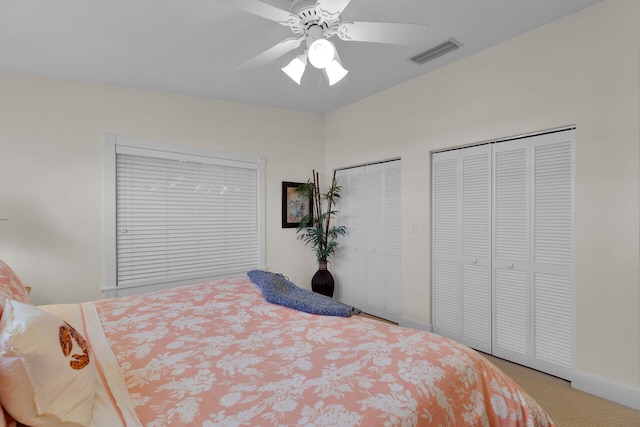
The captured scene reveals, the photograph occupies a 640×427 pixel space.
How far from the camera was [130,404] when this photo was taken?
1.05 m

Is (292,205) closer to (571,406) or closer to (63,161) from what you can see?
(63,161)

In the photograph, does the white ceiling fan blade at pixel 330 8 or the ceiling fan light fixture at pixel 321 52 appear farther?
the ceiling fan light fixture at pixel 321 52

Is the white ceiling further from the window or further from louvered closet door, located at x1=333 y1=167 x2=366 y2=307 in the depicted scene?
louvered closet door, located at x1=333 y1=167 x2=366 y2=307

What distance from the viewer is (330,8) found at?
1.69 meters

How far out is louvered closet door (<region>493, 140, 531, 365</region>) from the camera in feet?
8.67

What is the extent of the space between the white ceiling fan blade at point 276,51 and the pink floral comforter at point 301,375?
5.31 ft

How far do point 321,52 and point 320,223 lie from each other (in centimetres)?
279

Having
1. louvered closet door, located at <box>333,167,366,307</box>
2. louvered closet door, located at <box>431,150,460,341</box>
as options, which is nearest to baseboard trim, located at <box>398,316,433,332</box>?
louvered closet door, located at <box>431,150,460,341</box>

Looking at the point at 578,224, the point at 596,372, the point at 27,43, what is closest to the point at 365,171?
the point at 578,224

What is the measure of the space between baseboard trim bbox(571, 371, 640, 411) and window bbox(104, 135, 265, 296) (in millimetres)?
3202

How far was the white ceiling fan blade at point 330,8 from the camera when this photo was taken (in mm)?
1626

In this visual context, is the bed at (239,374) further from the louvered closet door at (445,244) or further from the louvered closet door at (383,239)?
the louvered closet door at (383,239)

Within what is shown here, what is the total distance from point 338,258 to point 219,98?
2.51 metres

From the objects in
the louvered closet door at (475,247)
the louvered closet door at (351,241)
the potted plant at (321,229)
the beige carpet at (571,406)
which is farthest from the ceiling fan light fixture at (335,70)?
the beige carpet at (571,406)
